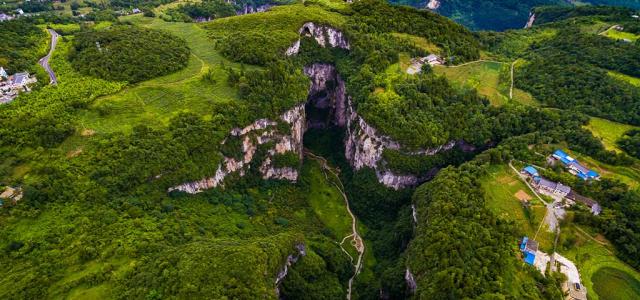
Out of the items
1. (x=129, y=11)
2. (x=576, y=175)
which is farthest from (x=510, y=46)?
(x=129, y=11)

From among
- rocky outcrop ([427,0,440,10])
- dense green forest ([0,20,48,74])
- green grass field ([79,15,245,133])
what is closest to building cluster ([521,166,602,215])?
green grass field ([79,15,245,133])

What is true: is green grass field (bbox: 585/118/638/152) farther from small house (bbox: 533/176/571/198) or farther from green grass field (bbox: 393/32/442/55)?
green grass field (bbox: 393/32/442/55)

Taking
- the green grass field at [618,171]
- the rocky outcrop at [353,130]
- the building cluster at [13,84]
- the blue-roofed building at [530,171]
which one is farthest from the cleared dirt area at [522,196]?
the building cluster at [13,84]

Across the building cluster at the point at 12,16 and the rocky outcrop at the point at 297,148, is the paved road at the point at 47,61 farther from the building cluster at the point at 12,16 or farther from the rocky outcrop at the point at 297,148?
the rocky outcrop at the point at 297,148

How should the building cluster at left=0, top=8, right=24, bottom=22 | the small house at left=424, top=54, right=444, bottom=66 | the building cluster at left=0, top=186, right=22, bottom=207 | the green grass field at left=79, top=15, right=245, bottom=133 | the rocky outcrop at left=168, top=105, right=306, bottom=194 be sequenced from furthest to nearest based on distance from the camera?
the building cluster at left=0, top=8, right=24, bottom=22
the small house at left=424, top=54, right=444, bottom=66
the rocky outcrop at left=168, top=105, right=306, bottom=194
the green grass field at left=79, top=15, right=245, bottom=133
the building cluster at left=0, top=186, right=22, bottom=207

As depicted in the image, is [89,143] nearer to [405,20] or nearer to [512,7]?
[405,20]

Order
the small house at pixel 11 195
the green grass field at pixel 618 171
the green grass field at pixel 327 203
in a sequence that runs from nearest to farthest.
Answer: the small house at pixel 11 195, the green grass field at pixel 618 171, the green grass field at pixel 327 203
